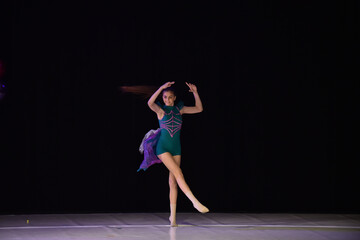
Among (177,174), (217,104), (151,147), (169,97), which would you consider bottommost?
(177,174)

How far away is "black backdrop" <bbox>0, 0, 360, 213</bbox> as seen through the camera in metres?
6.20

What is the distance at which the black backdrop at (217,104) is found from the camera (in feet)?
20.4

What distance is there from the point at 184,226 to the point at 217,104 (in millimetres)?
1656

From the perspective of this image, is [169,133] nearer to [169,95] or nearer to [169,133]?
[169,133]

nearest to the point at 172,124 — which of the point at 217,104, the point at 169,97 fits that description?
the point at 169,97

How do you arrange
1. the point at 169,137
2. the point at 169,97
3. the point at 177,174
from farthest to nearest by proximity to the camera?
the point at 169,97, the point at 169,137, the point at 177,174

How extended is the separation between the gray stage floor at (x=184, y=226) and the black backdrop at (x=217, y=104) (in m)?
0.39

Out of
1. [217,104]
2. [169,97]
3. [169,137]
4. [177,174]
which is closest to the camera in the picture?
[177,174]

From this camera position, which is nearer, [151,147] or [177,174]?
[177,174]

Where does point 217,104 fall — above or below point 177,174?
above

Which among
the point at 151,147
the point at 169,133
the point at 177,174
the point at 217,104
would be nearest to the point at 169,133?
the point at 169,133

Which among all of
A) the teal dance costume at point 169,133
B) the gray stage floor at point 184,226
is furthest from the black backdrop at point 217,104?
the teal dance costume at point 169,133

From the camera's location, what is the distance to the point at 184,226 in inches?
206

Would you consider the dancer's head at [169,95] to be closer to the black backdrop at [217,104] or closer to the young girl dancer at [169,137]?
the young girl dancer at [169,137]
